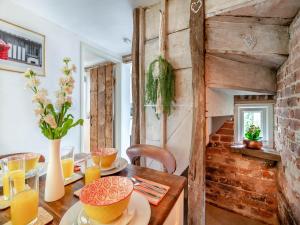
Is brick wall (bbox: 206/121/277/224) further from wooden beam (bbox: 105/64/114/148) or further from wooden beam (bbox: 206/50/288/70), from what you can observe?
wooden beam (bbox: 105/64/114/148)

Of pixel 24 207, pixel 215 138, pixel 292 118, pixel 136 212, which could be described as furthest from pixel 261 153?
pixel 24 207

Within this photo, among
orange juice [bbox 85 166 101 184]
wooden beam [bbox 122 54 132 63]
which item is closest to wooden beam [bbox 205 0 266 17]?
orange juice [bbox 85 166 101 184]

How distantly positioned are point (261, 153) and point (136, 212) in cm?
187

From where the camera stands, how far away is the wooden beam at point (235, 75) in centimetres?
148

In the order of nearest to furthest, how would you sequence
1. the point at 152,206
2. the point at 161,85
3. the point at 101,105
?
the point at 152,206, the point at 161,85, the point at 101,105

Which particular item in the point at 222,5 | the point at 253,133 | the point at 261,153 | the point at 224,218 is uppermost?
the point at 222,5

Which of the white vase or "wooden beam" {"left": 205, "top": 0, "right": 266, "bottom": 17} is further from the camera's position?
"wooden beam" {"left": 205, "top": 0, "right": 266, "bottom": 17}

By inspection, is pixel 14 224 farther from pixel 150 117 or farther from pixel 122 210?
pixel 150 117

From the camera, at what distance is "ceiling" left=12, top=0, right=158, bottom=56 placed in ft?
5.74

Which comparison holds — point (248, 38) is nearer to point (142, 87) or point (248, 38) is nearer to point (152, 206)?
point (142, 87)

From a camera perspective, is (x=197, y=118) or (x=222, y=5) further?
(x=197, y=118)

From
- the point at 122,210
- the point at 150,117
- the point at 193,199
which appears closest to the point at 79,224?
the point at 122,210

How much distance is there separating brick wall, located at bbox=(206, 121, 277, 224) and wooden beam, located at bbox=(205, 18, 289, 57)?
3.89 ft

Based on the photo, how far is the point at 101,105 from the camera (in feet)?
11.3
